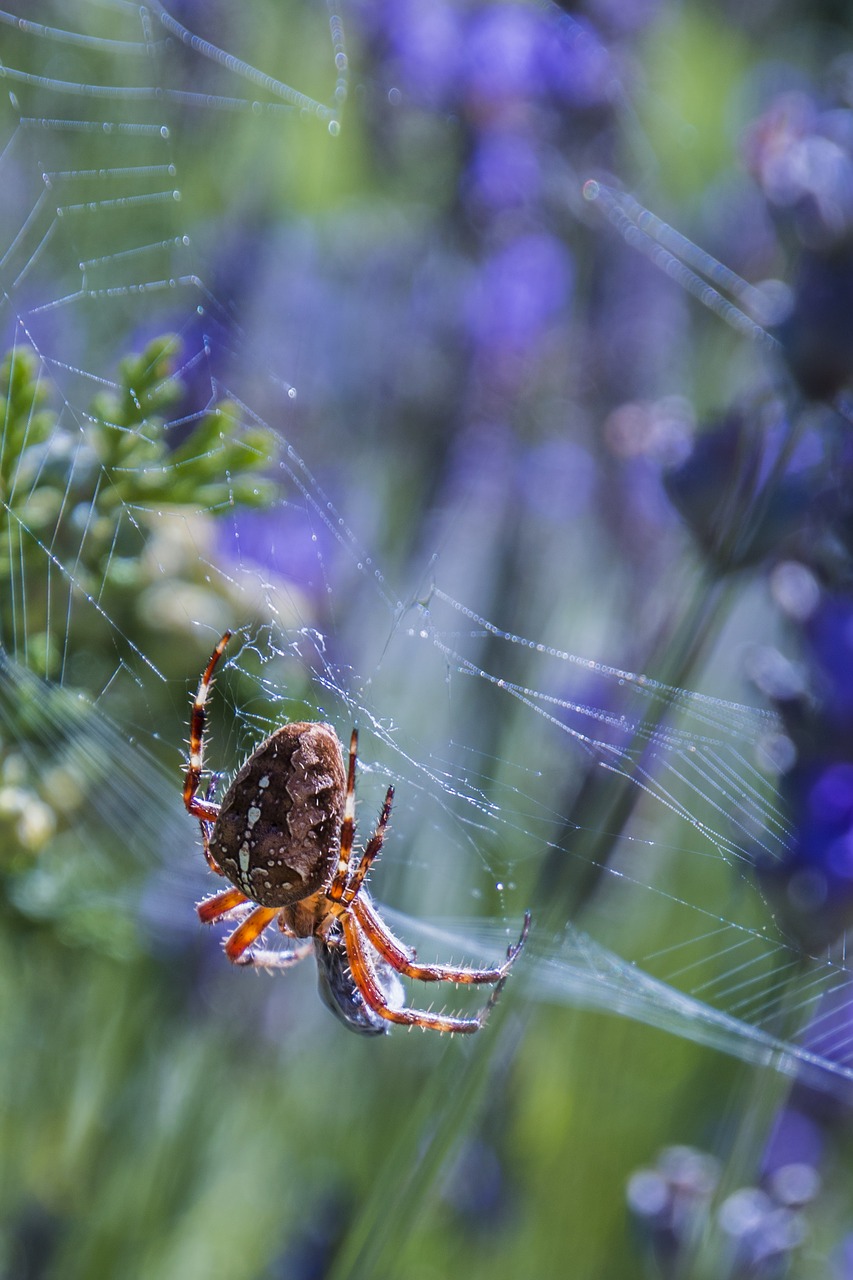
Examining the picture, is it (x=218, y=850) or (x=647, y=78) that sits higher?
(x=647, y=78)

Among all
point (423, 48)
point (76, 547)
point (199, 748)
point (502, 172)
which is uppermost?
point (423, 48)

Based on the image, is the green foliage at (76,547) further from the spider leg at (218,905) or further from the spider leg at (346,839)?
the spider leg at (218,905)

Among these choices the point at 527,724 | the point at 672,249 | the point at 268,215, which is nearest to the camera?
the point at 527,724

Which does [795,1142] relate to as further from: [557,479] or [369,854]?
[557,479]

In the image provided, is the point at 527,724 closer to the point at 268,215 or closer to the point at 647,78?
the point at 268,215

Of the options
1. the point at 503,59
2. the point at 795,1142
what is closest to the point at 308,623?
the point at 795,1142

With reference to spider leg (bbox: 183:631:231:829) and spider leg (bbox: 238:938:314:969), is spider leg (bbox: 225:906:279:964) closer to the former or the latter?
spider leg (bbox: 238:938:314:969)

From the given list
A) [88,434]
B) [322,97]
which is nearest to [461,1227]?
[88,434]

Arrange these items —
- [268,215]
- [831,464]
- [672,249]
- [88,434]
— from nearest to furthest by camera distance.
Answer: [88,434] < [831,464] < [268,215] < [672,249]
